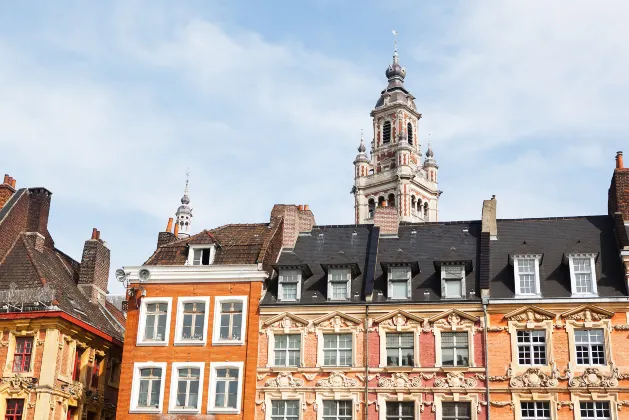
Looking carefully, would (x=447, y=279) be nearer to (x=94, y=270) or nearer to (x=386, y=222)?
(x=386, y=222)

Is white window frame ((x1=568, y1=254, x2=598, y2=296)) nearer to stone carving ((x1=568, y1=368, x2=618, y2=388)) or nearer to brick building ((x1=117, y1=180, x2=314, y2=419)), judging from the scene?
stone carving ((x1=568, y1=368, x2=618, y2=388))

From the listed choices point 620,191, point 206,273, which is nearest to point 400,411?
point 206,273

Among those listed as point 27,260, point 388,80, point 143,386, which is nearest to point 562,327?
point 143,386

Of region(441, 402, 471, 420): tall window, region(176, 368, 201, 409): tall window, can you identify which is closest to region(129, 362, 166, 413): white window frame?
region(176, 368, 201, 409): tall window

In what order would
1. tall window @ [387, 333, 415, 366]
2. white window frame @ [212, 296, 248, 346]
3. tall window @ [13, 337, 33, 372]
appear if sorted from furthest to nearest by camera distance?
tall window @ [13, 337, 33, 372] < white window frame @ [212, 296, 248, 346] < tall window @ [387, 333, 415, 366]

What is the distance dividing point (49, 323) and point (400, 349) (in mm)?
15224

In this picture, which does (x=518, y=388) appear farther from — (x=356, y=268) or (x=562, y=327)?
(x=356, y=268)

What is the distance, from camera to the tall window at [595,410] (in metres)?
33.6

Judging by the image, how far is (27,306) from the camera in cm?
3900

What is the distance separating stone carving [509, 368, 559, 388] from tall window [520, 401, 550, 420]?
2.25 ft

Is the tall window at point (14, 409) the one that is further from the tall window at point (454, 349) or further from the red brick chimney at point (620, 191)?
the red brick chimney at point (620, 191)

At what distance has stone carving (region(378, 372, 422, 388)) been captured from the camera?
35.2 m

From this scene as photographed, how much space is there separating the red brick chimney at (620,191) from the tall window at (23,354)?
26.4 m

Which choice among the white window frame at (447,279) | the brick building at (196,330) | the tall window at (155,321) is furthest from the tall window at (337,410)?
the tall window at (155,321)
